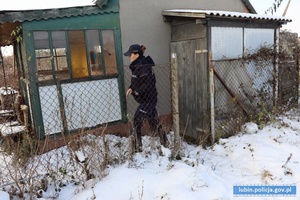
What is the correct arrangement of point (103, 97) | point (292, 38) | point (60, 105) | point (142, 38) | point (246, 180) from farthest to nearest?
1. point (292, 38)
2. point (142, 38)
3. point (103, 97)
4. point (60, 105)
5. point (246, 180)

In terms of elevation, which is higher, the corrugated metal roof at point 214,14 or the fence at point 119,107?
the corrugated metal roof at point 214,14

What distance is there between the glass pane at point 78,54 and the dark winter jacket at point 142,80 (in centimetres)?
149

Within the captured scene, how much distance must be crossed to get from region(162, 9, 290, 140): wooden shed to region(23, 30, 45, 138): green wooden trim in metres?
3.06

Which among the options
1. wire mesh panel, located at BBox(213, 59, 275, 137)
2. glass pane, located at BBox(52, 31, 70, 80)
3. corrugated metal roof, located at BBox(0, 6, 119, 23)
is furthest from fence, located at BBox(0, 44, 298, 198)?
corrugated metal roof, located at BBox(0, 6, 119, 23)

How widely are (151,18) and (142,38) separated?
580 millimetres

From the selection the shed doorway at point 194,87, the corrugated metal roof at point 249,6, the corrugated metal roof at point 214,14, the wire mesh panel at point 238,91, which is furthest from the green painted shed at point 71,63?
the corrugated metal roof at point 249,6

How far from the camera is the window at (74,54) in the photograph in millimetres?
5043

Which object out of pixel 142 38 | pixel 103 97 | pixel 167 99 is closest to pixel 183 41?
pixel 142 38

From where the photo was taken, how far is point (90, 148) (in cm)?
354

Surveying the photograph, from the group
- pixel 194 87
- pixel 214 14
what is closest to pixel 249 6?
pixel 214 14

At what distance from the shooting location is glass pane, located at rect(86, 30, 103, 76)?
548 cm

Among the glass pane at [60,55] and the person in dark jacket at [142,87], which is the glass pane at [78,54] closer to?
the glass pane at [60,55]

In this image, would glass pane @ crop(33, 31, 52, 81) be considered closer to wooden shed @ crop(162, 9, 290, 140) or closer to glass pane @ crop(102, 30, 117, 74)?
glass pane @ crop(102, 30, 117, 74)

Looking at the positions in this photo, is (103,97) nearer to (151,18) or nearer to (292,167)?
(151,18)
